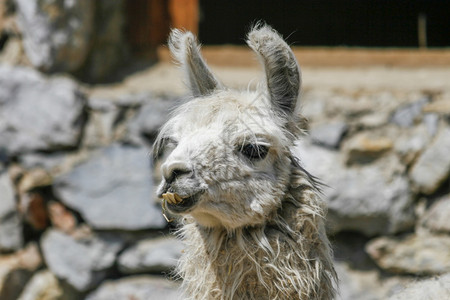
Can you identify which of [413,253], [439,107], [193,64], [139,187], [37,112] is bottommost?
[413,253]

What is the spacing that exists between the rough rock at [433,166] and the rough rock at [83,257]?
2.51 meters

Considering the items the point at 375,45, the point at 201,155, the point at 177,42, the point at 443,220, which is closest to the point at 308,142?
the point at 443,220

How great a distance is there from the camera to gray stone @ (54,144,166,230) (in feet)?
16.9

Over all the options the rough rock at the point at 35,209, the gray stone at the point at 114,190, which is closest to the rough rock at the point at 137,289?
the gray stone at the point at 114,190

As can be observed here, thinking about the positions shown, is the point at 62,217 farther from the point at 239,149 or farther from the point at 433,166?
the point at 239,149

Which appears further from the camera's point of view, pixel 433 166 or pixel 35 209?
pixel 35 209

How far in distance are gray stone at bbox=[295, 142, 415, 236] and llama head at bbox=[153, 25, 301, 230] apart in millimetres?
2239

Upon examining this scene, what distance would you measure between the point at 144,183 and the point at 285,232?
9.32 feet

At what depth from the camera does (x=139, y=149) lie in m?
5.28

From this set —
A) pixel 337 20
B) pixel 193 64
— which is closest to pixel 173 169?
pixel 193 64

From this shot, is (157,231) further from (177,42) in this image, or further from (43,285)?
(177,42)

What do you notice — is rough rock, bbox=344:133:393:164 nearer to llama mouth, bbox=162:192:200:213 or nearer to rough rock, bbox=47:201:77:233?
rough rock, bbox=47:201:77:233

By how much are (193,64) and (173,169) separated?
72 centimetres

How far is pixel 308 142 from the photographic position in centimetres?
502
